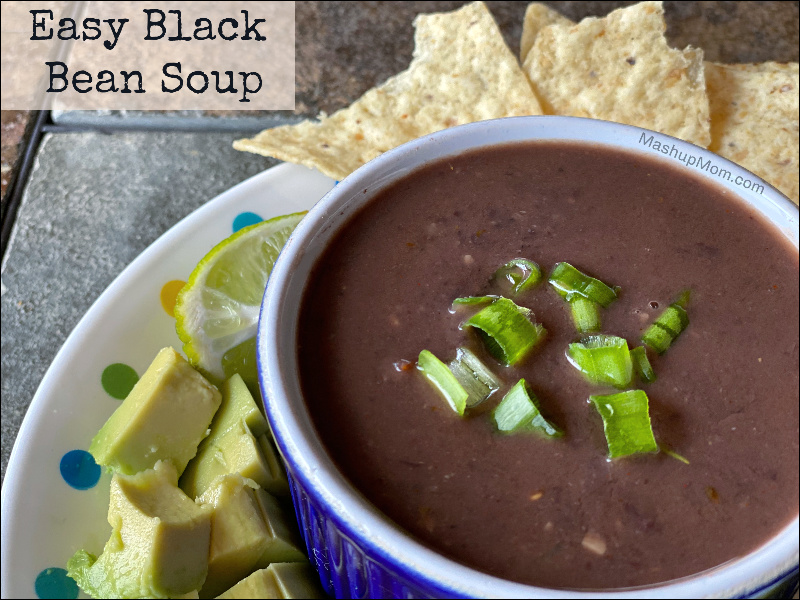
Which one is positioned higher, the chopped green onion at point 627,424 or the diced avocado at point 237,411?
the chopped green onion at point 627,424

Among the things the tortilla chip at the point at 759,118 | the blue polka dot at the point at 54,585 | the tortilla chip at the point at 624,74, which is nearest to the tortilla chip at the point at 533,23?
the tortilla chip at the point at 624,74

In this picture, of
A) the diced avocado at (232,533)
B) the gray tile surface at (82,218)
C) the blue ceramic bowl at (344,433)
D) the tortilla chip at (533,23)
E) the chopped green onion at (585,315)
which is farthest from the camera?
the tortilla chip at (533,23)

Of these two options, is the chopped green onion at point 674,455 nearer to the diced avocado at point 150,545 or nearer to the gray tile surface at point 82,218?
the diced avocado at point 150,545

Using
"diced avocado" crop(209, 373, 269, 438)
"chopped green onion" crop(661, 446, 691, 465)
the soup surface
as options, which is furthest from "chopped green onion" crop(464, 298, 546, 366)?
"diced avocado" crop(209, 373, 269, 438)

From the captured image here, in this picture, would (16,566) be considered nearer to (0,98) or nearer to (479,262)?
(479,262)

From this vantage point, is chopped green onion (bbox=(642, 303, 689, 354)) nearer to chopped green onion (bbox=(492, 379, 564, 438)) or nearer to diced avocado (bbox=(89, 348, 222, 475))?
chopped green onion (bbox=(492, 379, 564, 438))

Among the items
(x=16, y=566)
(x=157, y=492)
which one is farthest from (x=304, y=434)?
(x=16, y=566)
